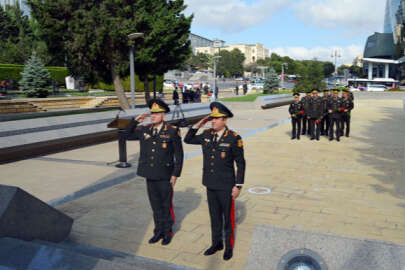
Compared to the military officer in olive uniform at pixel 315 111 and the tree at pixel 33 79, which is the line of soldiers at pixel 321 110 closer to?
the military officer in olive uniform at pixel 315 111

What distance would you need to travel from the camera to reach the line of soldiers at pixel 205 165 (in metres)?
4.20

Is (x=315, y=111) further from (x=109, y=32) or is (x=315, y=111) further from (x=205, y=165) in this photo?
(x=109, y=32)

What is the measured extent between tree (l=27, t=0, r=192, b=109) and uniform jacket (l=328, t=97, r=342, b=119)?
34.6 feet

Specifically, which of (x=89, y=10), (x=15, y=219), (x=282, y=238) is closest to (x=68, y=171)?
(x=15, y=219)

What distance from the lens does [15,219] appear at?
3773 mm

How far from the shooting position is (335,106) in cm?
1298

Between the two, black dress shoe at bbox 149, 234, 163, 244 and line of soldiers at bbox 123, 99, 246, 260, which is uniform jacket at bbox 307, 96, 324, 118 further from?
black dress shoe at bbox 149, 234, 163, 244

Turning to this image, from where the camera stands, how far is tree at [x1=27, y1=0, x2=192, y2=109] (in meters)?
19.5

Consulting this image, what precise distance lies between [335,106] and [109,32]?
12205 millimetres

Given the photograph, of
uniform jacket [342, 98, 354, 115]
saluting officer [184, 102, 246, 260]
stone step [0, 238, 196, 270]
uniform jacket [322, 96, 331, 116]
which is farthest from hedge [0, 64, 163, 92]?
stone step [0, 238, 196, 270]

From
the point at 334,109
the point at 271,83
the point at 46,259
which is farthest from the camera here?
the point at 271,83

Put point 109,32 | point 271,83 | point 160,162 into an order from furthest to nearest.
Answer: point 271,83
point 109,32
point 160,162

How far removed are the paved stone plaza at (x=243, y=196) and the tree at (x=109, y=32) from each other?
402 inches

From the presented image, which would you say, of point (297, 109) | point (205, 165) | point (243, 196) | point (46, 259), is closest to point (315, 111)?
point (297, 109)
